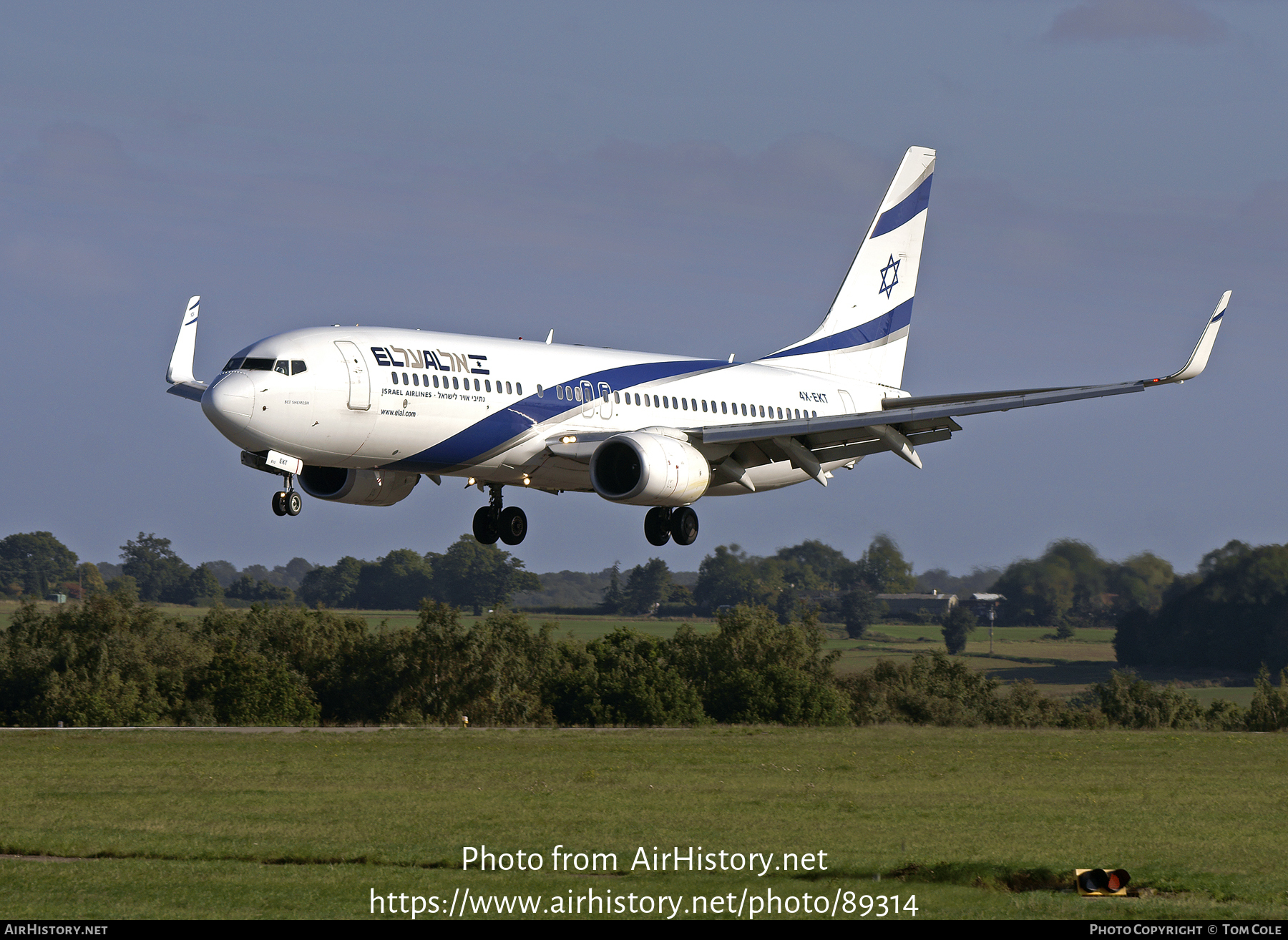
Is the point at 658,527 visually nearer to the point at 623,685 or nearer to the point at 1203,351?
the point at 1203,351

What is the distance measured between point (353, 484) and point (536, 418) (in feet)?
17.6

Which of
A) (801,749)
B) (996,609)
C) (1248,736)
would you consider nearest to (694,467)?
(801,749)

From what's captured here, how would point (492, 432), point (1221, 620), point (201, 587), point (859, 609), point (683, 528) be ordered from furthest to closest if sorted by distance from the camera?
1. point (201, 587)
2. point (859, 609)
3. point (1221, 620)
4. point (683, 528)
5. point (492, 432)

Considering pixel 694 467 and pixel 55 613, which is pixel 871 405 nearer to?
pixel 694 467

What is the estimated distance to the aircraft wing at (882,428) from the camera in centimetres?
3912

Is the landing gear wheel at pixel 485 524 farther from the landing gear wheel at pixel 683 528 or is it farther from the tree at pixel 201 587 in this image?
the tree at pixel 201 587

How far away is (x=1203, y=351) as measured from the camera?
A: 128 feet

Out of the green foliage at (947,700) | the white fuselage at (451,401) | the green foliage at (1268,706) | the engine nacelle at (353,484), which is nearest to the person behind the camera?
the white fuselage at (451,401)

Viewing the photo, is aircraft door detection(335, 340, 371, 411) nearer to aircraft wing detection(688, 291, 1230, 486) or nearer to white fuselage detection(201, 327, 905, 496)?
white fuselage detection(201, 327, 905, 496)

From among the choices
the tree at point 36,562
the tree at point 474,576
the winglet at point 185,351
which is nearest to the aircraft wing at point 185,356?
the winglet at point 185,351

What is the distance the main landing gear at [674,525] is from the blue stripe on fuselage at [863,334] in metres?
8.47

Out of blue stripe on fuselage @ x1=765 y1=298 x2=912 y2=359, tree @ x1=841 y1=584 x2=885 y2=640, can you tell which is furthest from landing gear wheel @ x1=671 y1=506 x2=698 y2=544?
tree @ x1=841 y1=584 x2=885 y2=640

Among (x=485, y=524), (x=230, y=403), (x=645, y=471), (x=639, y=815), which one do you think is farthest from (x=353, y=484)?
(x=639, y=815)
